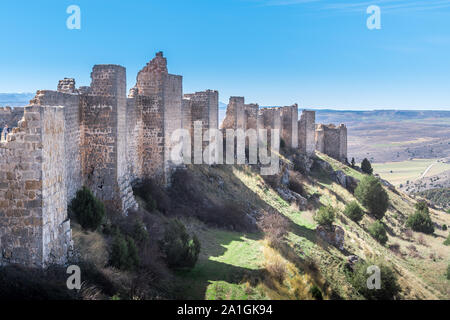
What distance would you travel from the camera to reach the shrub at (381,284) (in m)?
16.2

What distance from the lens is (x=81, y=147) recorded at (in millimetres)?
14500

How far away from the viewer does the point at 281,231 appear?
1888 cm

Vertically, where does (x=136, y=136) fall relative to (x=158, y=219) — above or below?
above

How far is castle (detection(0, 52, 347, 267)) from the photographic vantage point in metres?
8.87

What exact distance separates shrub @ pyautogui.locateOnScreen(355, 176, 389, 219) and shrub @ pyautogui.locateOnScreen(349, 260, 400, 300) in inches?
638

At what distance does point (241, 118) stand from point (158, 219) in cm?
1694

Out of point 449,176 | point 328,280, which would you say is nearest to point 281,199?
point 328,280

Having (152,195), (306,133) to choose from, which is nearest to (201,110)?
(152,195)

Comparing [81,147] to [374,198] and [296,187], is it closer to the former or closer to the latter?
[296,187]

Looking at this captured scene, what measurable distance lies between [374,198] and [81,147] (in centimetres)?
2423

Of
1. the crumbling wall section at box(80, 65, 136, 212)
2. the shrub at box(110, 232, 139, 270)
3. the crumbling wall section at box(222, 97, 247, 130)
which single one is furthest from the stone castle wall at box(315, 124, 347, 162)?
the shrub at box(110, 232, 139, 270)

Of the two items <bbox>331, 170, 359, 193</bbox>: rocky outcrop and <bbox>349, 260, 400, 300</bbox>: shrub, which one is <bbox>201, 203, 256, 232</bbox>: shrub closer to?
<bbox>349, 260, 400, 300</bbox>: shrub

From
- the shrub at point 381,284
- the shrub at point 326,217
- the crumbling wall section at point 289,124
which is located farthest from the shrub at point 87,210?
the crumbling wall section at point 289,124
